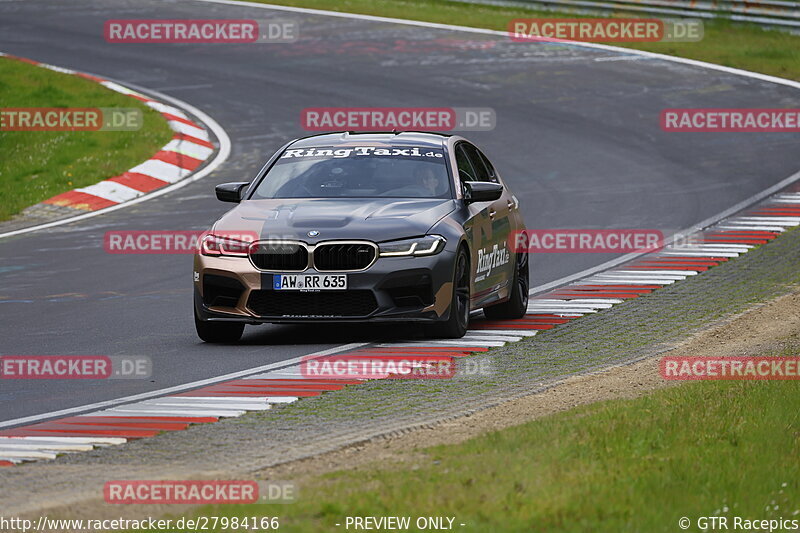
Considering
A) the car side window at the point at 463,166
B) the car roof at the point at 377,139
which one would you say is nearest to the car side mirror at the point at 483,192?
the car side window at the point at 463,166

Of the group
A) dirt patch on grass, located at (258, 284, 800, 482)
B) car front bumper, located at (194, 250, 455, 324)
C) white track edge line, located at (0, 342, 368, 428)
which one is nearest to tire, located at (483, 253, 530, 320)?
car front bumper, located at (194, 250, 455, 324)

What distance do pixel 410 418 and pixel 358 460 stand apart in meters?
1.31

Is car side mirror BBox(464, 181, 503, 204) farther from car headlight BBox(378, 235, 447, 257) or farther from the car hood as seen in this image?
car headlight BBox(378, 235, 447, 257)

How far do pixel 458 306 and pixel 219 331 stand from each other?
186 cm

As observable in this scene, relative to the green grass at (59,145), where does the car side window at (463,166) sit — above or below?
above

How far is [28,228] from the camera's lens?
64.2 feet

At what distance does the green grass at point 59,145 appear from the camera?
22094 millimetres

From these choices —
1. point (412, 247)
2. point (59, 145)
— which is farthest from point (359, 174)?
point (59, 145)

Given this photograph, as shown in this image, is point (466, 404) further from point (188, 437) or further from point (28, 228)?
point (28, 228)

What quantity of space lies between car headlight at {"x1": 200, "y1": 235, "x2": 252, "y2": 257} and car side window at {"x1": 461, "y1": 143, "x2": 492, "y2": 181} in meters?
2.75

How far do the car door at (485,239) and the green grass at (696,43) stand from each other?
1737 centimetres

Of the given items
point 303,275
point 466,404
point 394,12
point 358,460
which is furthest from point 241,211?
point 394,12

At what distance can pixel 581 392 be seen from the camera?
10125 millimetres

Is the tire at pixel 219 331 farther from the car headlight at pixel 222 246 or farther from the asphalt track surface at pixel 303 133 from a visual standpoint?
the car headlight at pixel 222 246
